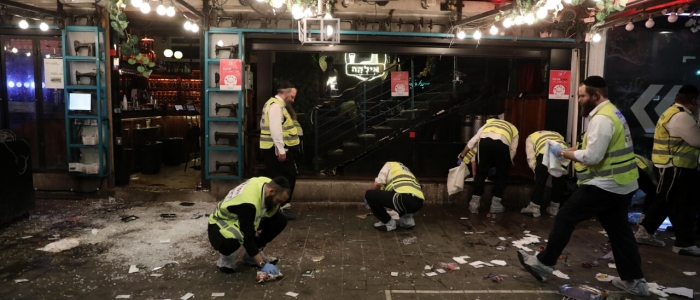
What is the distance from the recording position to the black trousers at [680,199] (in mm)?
5590

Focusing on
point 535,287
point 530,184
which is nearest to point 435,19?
point 530,184

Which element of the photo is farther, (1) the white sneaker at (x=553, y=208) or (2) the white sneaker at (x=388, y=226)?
(1) the white sneaker at (x=553, y=208)

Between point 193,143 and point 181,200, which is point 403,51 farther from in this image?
point 193,143

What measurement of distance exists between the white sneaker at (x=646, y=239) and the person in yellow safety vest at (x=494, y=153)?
2.14 m

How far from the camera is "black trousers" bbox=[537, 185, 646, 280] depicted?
427cm

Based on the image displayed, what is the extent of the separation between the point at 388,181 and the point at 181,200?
161 inches

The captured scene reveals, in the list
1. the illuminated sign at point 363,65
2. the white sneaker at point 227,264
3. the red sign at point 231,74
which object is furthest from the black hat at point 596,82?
the illuminated sign at point 363,65

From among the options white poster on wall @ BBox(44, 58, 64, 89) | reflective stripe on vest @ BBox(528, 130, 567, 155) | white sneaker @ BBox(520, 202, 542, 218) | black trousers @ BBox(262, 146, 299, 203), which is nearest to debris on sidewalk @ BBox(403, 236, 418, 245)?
black trousers @ BBox(262, 146, 299, 203)

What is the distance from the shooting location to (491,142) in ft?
24.3

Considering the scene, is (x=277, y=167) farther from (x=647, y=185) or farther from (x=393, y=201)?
(x=647, y=185)

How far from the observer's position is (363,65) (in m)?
12.9

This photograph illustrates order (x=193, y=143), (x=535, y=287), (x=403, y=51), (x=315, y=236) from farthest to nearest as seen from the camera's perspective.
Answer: (x=193, y=143) < (x=403, y=51) < (x=315, y=236) < (x=535, y=287)

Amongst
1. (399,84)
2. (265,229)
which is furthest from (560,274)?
(399,84)

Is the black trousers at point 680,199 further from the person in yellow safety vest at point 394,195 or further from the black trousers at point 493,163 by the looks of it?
the person in yellow safety vest at point 394,195
